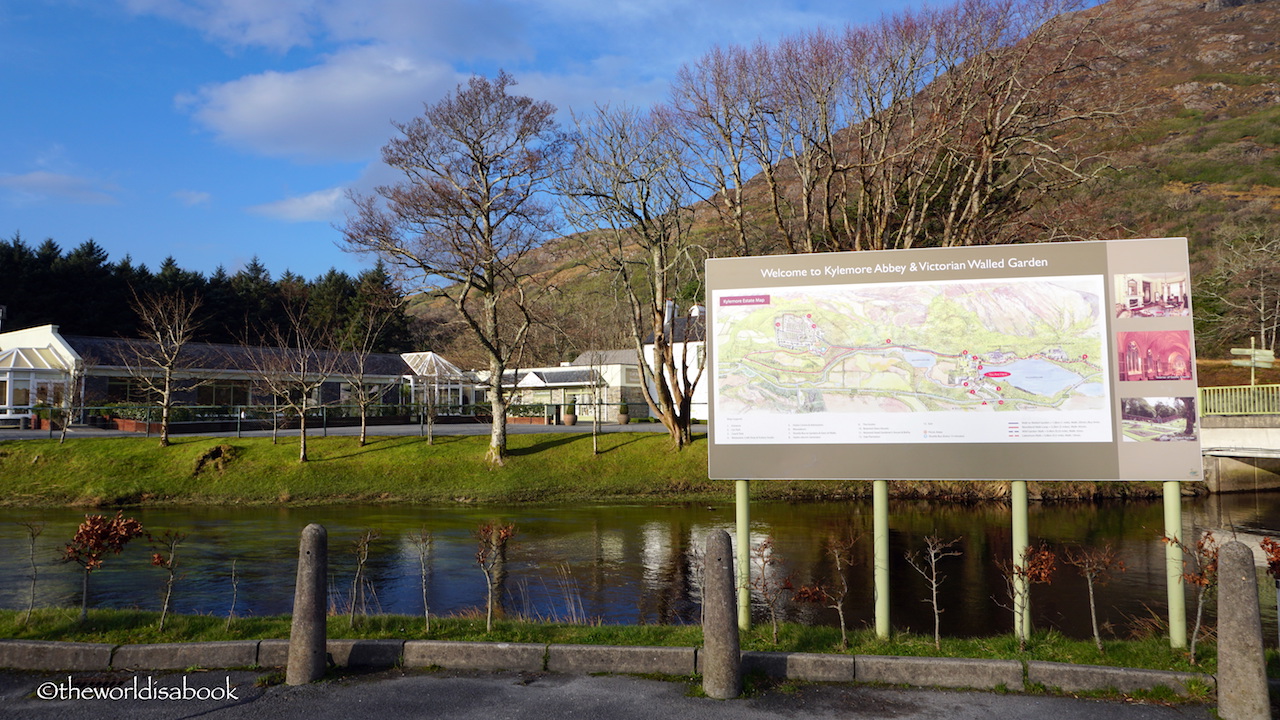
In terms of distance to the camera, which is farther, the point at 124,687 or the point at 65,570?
the point at 65,570

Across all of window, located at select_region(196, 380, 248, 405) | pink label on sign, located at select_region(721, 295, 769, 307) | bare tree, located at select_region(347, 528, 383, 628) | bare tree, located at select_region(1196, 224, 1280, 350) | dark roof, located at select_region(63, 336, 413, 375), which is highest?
bare tree, located at select_region(1196, 224, 1280, 350)

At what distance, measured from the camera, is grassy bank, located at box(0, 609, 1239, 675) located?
620 centimetres

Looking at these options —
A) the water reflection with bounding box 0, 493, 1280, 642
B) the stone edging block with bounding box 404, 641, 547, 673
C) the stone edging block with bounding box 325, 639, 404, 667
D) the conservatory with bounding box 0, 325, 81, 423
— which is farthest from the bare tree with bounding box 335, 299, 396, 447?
the stone edging block with bounding box 404, 641, 547, 673

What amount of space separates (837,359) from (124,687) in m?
6.50

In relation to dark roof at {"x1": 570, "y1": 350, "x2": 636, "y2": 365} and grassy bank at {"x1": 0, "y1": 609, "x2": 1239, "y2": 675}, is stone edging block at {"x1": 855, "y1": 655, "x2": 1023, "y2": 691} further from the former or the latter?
dark roof at {"x1": 570, "y1": 350, "x2": 636, "y2": 365}

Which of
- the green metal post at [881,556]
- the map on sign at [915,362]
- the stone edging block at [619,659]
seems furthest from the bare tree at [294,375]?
the green metal post at [881,556]

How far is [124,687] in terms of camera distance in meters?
5.74

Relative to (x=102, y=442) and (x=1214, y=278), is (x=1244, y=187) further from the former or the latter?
(x=102, y=442)

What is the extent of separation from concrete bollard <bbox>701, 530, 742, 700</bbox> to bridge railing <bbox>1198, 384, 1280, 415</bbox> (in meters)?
27.9

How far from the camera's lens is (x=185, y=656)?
20.2 ft

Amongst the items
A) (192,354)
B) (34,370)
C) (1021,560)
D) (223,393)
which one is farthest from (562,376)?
(1021,560)

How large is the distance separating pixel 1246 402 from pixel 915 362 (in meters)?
27.6

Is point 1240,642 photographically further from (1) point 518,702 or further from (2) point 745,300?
(1) point 518,702

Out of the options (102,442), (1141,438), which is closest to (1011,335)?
(1141,438)
